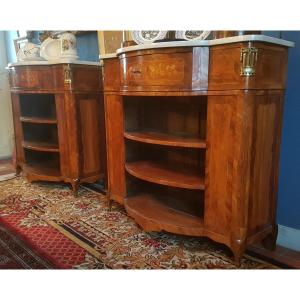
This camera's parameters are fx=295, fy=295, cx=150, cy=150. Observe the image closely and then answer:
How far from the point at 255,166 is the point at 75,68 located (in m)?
1.19

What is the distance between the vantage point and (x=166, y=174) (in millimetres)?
1278

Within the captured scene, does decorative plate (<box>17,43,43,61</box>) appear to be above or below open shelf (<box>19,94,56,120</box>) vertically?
above

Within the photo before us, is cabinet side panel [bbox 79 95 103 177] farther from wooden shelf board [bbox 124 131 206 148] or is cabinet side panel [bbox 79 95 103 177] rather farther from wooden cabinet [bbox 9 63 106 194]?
wooden shelf board [bbox 124 131 206 148]

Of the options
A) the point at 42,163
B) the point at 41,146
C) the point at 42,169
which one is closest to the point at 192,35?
the point at 41,146

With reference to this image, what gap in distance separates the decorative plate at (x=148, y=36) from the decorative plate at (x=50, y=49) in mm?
812

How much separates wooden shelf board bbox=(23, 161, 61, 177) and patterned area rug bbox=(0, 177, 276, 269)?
20 cm

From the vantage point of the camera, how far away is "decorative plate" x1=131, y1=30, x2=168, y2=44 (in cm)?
129

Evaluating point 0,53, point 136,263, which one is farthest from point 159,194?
point 0,53

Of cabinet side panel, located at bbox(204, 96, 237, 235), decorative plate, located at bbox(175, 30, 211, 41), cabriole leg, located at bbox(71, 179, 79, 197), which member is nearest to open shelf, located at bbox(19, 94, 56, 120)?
cabriole leg, located at bbox(71, 179, 79, 197)

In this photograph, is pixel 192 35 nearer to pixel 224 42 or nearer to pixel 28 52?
pixel 224 42

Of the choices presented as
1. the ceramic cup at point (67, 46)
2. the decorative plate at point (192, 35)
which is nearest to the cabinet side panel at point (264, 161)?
the decorative plate at point (192, 35)

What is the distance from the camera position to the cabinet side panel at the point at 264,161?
3.25ft

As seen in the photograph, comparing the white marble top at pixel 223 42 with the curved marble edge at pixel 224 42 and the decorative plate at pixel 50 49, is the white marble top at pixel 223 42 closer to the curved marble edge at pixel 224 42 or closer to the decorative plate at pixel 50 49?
the curved marble edge at pixel 224 42
